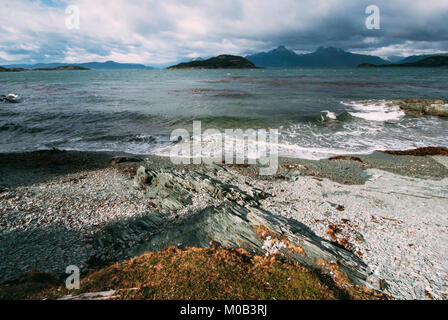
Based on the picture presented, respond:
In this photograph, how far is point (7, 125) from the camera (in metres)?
28.0

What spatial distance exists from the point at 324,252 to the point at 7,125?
39.3m

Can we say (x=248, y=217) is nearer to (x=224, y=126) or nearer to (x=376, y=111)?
(x=224, y=126)

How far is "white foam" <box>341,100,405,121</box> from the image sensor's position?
103ft

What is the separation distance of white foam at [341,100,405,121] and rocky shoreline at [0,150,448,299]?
59.4 ft

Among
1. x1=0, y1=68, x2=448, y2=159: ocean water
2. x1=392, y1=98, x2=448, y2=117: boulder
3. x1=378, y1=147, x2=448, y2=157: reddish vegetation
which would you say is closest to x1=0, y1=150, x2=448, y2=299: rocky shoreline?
x1=378, y1=147, x2=448, y2=157: reddish vegetation

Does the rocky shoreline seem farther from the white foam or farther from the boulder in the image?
the boulder

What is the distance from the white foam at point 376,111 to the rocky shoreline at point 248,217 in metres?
18.1

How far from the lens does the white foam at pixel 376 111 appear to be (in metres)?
31.5

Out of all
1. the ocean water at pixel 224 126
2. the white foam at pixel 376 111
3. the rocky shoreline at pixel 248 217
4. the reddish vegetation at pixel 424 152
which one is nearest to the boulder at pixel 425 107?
the white foam at pixel 376 111

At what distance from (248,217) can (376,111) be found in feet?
124

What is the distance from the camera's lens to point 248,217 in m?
8.34

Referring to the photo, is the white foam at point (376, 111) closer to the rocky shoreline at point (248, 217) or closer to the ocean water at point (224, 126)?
the ocean water at point (224, 126)

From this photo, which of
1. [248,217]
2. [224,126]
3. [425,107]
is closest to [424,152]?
[248,217]
